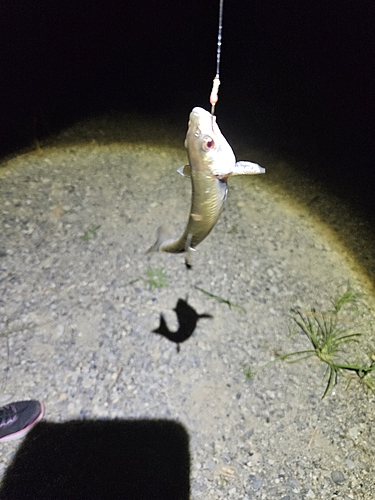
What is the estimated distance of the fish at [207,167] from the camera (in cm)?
150

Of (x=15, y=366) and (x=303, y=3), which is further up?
(x=303, y=3)

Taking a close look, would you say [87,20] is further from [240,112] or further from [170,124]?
[240,112]

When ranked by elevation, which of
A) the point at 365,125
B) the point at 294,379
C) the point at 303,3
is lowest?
the point at 294,379

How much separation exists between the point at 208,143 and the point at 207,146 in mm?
15

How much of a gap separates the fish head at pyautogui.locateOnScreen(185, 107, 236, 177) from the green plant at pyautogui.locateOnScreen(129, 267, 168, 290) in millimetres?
1425

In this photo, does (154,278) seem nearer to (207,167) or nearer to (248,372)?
(248,372)

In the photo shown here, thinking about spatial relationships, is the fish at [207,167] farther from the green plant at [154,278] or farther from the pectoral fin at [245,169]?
the green plant at [154,278]

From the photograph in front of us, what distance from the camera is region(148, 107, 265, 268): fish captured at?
4.93 feet

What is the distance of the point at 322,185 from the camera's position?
3428 mm

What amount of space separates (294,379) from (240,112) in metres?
3.06

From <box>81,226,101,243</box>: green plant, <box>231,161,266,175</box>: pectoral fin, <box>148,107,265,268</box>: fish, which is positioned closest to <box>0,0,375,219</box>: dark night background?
<box>81,226,101,243</box>: green plant

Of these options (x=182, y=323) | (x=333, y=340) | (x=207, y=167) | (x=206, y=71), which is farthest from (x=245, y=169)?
(x=206, y=71)

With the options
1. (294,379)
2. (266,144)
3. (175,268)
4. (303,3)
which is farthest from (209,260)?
(303,3)

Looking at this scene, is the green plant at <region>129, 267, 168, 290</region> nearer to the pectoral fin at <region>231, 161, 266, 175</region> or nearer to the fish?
the fish
